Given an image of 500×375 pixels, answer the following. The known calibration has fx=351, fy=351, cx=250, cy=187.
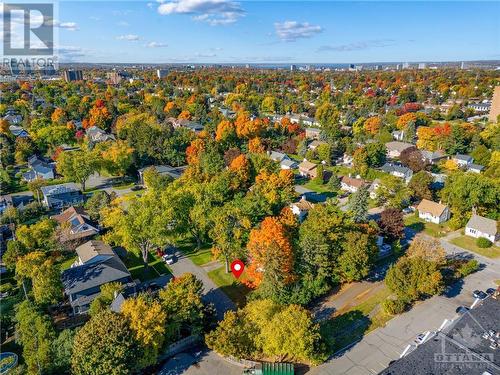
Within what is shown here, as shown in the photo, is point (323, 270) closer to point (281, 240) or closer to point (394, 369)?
point (281, 240)

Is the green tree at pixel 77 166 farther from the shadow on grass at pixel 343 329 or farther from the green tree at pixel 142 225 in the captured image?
the shadow on grass at pixel 343 329

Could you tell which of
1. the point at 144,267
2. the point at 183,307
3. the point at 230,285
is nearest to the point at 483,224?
the point at 230,285

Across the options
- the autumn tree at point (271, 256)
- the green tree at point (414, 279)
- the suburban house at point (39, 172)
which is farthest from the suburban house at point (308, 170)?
the suburban house at point (39, 172)

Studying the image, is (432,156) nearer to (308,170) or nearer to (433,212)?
(308,170)

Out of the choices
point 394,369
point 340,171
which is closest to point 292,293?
point 394,369

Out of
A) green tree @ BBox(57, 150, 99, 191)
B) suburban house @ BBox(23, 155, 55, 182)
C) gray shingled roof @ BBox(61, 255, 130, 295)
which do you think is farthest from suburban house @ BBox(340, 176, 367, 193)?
suburban house @ BBox(23, 155, 55, 182)

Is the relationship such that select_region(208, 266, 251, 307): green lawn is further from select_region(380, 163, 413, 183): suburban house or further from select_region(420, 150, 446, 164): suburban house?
select_region(420, 150, 446, 164): suburban house

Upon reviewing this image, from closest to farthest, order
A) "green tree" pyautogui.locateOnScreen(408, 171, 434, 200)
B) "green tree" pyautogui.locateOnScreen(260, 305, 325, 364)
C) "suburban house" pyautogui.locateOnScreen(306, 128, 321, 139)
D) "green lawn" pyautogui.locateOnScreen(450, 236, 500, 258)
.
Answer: "green tree" pyautogui.locateOnScreen(260, 305, 325, 364) < "green lawn" pyautogui.locateOnScreen(450, 236, 500, 258) < "green tree" pyautogui.locateOnScreen(408, 171, 434, 200) < "suburban house" pyautogui.locateOnScreen(306, 128, 321, 139)
